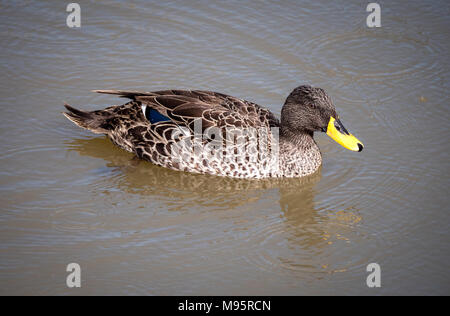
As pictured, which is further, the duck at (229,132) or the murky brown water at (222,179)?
the duck at (229,132)

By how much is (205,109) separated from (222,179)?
2.96 feet

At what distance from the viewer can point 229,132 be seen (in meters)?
8.25

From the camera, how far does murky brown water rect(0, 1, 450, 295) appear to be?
6.71 meters

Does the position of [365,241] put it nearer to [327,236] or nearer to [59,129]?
[327,236]

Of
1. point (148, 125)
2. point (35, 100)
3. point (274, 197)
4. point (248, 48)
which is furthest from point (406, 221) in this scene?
point (35, 100)

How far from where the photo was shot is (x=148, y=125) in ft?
28.3

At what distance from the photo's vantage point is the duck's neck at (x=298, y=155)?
8.51 m
